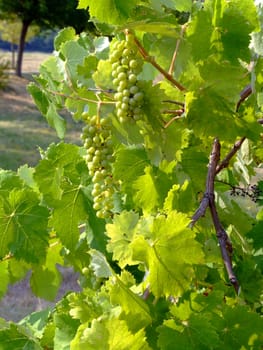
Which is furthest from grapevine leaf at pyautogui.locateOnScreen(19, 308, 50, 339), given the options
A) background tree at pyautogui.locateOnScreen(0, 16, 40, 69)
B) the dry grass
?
background tree at pyautogui.locateOnScreen(0, 16, 40, 69)

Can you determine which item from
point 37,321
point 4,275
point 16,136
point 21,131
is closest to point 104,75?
point 4,275

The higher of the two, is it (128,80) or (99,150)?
(128,80)

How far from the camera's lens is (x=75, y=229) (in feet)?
3.02

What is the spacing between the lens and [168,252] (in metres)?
0.60

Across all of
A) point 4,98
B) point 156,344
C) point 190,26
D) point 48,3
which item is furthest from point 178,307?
point 48,3

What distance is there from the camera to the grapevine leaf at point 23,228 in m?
0.94

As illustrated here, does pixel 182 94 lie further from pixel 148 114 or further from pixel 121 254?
pixel 121 254

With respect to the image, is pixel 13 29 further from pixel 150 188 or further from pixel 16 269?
pixel 150 188

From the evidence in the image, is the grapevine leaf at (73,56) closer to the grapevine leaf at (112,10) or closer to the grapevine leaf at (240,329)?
the grapevine leaf at (112,10)

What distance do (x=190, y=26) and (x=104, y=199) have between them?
23cm

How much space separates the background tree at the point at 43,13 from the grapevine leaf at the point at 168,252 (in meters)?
17.0

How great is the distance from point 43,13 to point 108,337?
17719 millimetres

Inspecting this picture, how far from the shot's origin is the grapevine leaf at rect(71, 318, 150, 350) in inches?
21.1

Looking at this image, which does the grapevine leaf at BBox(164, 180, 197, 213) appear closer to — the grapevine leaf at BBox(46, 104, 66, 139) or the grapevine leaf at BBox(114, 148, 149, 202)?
the grapevine leaf at BBox(114, 148, 149, 202)
